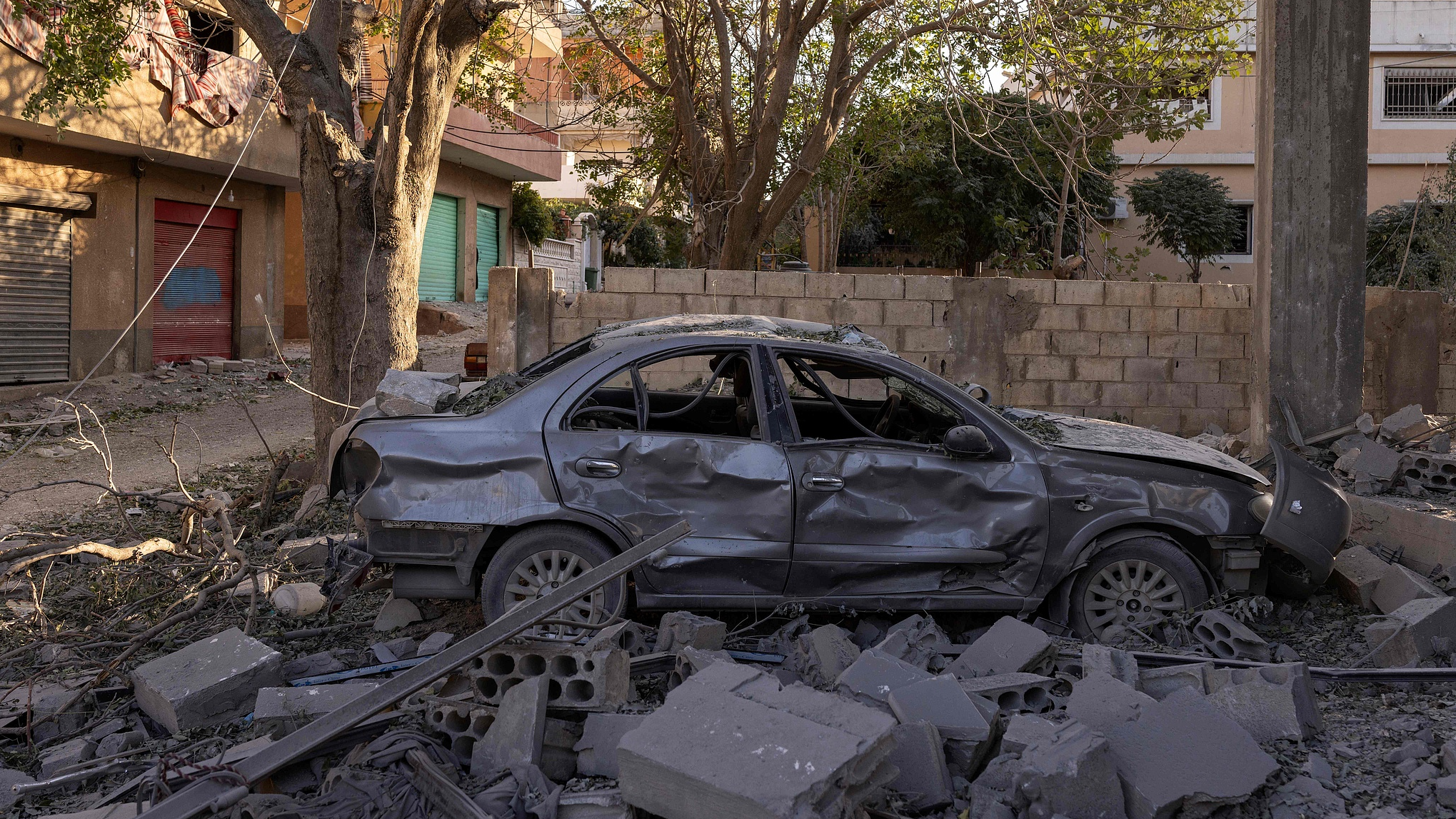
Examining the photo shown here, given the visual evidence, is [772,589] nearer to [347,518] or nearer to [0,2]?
[347,518]

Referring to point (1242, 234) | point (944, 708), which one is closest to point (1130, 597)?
point (944, 708)

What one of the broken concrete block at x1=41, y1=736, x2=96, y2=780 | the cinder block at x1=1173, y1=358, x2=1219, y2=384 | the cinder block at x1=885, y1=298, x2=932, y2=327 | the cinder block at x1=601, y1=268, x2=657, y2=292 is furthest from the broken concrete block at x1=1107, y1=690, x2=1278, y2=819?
the cinder block at x1=1173, y1=358, x2=1219, y2=384

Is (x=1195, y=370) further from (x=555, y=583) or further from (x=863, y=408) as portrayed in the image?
(x=555, y=583)

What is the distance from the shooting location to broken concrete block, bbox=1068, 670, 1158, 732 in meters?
3.48

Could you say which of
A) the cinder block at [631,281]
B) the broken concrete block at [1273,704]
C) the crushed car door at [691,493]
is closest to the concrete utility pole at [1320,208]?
the broken concrete block at [1273,704]

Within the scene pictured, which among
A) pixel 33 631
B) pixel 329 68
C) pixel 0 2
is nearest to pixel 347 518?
pixel 33 631

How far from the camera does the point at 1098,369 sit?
9625mm

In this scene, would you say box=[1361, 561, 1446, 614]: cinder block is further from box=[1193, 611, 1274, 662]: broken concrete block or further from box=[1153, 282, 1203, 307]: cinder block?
box=[1153, 282, 1203, 307]: cinder block

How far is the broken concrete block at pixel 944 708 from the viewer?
135 inches

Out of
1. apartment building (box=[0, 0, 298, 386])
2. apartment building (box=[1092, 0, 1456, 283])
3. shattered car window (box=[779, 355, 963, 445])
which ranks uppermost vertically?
apartment building (box=[1092, 0, 1456, 283])

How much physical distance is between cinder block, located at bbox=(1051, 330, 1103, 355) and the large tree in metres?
5.58

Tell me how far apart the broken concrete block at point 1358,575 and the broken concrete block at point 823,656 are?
2.81 m

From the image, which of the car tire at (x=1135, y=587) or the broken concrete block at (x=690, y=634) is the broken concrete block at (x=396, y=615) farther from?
the car tire at (x=1135, y=587)

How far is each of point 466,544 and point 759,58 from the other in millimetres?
7679
